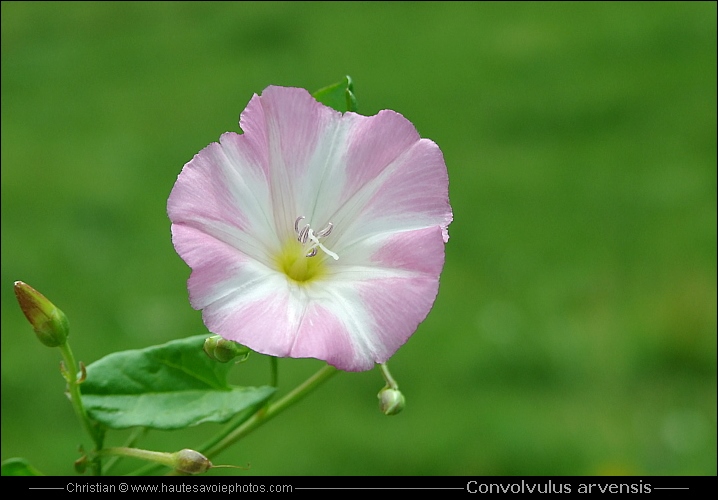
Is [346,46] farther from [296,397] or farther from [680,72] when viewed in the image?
[296,397]

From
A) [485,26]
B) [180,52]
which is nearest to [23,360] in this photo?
[180,52]

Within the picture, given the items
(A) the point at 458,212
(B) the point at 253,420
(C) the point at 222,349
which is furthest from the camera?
(A) the point at 458,212

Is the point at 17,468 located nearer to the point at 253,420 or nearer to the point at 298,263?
the point at 253,420

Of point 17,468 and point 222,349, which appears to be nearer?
point 222,349

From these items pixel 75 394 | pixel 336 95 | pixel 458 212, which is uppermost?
pixel 336 95

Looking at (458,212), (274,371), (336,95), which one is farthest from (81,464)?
(458,212)

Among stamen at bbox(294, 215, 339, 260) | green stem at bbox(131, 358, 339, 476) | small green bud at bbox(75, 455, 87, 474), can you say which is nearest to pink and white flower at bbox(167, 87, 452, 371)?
stamen at bbox(294, 215, 339, 260)
